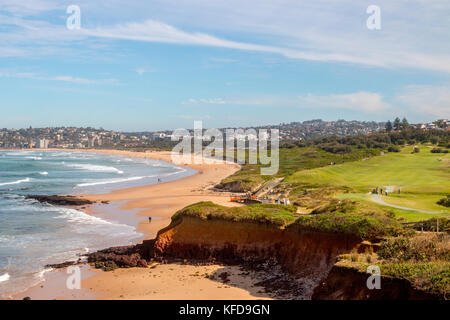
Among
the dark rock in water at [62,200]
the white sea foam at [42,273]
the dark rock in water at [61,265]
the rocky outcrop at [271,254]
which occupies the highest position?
the rocky outcrop at [271,254]

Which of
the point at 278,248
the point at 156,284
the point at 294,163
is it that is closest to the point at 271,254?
the point at 278,248

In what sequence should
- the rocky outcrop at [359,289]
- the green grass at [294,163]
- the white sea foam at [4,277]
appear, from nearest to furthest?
1. the rocky outcrop at [359,289]
2. the white sea foam at [4,277]
3. the green grass at [294,163]

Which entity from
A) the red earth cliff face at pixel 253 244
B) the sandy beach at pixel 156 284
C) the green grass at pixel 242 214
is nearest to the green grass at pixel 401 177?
the green grass at pixel 242 214

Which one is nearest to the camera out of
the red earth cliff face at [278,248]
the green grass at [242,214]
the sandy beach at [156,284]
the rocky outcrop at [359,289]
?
the rocky outcrop at [359,289]

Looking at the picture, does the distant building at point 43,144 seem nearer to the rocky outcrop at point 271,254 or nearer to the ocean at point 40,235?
the ocean at point 40,235

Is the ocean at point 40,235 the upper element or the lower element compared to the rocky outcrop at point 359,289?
lower
